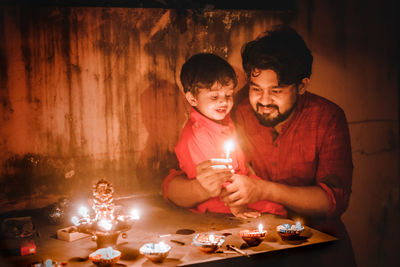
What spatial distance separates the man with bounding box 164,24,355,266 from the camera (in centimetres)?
650

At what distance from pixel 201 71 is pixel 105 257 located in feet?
11.8

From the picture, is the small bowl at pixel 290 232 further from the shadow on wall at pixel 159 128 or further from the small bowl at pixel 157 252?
the shadow on wall at pixel 159 128

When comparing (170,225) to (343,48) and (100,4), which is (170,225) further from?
(343,48)

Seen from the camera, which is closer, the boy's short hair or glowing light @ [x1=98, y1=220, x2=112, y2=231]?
glowing light @ [x1=98, y1=220, x2=112, y2=231]

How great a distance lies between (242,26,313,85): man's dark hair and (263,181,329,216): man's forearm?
1.76m

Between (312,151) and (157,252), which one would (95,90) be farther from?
(312,151)

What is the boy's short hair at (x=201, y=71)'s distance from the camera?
666 centimetres

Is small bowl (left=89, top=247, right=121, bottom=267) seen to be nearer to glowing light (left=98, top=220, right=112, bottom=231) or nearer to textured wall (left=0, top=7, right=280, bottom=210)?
glowing light (left=98, top=220, right=112, bottom=231)

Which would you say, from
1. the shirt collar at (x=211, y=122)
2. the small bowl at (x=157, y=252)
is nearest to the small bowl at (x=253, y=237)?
the small bowl at (x=157, y=252)

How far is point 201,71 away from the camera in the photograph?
6676 mm

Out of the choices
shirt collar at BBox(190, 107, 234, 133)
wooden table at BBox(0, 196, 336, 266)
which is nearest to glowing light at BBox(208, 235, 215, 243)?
wooden table at BBox(0, 196, 336, 266)

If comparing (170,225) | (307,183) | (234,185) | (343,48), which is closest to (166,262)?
(170,225)

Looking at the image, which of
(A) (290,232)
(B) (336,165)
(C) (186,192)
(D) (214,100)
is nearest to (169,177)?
(C) (186,192)

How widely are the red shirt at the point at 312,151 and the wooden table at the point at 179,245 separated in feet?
3.15
